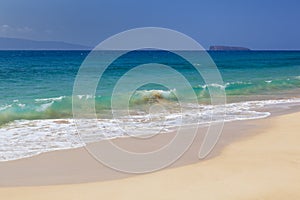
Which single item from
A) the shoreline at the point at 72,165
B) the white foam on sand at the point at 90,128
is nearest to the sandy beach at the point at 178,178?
the shoreline at the point at 72,165

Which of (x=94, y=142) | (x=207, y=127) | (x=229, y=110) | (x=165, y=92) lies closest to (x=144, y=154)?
(x=94, y=142)

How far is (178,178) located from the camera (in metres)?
5.52

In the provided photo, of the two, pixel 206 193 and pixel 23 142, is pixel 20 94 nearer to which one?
pixel 23 142

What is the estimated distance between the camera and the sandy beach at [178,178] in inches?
193

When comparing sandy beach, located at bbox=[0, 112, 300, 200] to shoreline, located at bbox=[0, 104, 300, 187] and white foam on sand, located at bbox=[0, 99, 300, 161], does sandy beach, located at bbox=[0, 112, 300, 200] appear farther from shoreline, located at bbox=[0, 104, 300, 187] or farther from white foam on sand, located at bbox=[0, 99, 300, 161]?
white foam on sand, located at bbox=[0, 99, 300, 161]

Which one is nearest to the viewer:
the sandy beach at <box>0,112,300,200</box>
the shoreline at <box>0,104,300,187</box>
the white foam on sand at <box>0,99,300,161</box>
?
the sandy beach at <box>0,112,300,200</box>

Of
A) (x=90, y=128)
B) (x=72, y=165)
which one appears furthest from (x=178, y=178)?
(x=90, y=128)

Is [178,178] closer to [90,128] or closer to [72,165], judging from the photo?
[72,165]

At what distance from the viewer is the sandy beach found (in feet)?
16.1

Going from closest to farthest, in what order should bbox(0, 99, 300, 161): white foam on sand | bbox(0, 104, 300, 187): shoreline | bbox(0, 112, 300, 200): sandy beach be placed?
bbox(0, 112, 300, 200): sandy beach, bbox(0, 104, 300, 187): shoreline, bbox(0, 99, 300, 161): white foam on sand

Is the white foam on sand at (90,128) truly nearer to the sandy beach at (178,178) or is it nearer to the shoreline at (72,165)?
the shoreline at (72,165)

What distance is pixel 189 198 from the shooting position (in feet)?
15.6

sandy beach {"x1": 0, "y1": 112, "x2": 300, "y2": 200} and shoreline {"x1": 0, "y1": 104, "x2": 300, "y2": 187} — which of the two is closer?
sandy beach {"x1": 0, "y1": 112, "x2": 300, "y2": 200}

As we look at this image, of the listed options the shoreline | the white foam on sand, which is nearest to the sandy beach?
the shoreline
